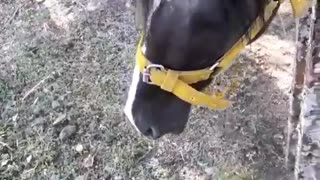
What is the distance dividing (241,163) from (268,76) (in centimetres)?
42

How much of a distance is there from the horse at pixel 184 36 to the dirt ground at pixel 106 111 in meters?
0.69

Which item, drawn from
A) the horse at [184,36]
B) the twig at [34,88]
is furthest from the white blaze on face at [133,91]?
the twig at [34,88]

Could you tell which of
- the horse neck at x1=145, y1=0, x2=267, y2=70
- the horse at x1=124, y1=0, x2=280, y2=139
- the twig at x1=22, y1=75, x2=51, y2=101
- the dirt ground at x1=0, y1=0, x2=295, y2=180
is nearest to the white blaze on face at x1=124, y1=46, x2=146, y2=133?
the horse at x1=124, y1=0, x2=280, y2=139

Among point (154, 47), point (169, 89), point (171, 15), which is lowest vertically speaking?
point (169, 89)

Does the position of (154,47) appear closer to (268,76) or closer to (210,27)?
(210,27)

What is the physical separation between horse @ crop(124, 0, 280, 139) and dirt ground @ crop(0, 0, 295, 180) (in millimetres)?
694

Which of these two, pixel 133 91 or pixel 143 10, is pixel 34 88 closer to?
pixel 133 91

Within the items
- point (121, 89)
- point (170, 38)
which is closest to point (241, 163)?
point (121, 89)

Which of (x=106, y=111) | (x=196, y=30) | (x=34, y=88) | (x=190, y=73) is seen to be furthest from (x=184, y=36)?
(x=34, y=88)

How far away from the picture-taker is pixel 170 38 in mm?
1833

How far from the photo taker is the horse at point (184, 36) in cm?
177

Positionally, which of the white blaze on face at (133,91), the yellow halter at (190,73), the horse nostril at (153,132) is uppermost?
the yellow halter at (190,73)

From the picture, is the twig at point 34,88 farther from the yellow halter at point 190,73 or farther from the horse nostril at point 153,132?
the yellow halter at point 190,73

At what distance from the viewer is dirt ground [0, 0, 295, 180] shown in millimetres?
2742
